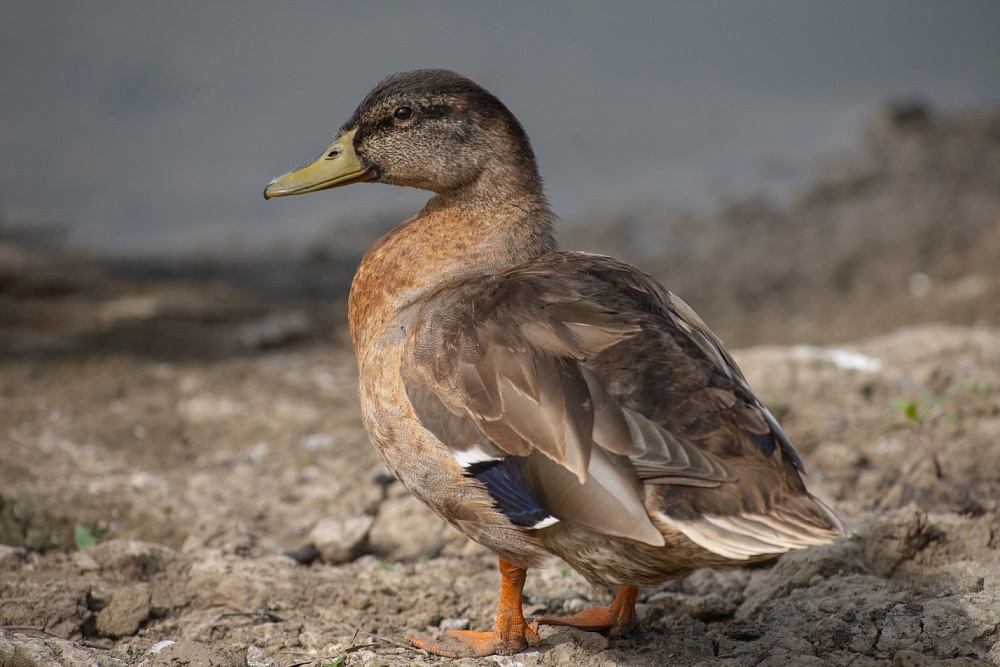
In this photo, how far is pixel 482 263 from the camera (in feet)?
11.8

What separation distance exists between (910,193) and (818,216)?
2.57 feet

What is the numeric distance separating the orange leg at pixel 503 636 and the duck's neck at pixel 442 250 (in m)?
0.90

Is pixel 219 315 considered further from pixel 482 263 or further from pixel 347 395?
pixel 482 263

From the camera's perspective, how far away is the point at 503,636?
3164 millimetres

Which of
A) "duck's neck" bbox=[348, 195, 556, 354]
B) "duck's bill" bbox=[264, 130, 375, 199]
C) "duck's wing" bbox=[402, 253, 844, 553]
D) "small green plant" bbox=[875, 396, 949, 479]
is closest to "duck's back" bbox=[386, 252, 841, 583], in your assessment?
"duck's wing" bbox=[402, 253, 844, 553]

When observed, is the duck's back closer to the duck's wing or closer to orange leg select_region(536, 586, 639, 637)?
the duck's wing

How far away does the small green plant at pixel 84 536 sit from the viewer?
12.9ft

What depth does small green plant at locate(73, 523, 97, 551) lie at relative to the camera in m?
3.93

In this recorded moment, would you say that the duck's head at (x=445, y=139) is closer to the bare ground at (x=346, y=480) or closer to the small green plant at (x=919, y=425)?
the bare ground at (x=346, y=480)

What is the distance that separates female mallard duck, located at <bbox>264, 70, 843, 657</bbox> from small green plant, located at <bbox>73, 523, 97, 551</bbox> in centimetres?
137

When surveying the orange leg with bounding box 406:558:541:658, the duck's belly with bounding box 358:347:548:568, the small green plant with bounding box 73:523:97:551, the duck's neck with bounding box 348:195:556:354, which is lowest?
the small green plant with bounding box 73:523:97:551

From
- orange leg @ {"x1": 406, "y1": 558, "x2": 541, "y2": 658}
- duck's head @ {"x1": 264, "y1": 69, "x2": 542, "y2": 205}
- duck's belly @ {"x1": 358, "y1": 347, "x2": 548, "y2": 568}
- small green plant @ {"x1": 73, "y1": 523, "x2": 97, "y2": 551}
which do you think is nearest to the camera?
duck's belly @ {"x1": 358, "y1": 347, "x2": 548, "y2": 568}

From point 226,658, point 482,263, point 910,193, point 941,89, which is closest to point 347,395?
point 482,263

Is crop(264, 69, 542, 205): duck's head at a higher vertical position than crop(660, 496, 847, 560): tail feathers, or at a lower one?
higher
